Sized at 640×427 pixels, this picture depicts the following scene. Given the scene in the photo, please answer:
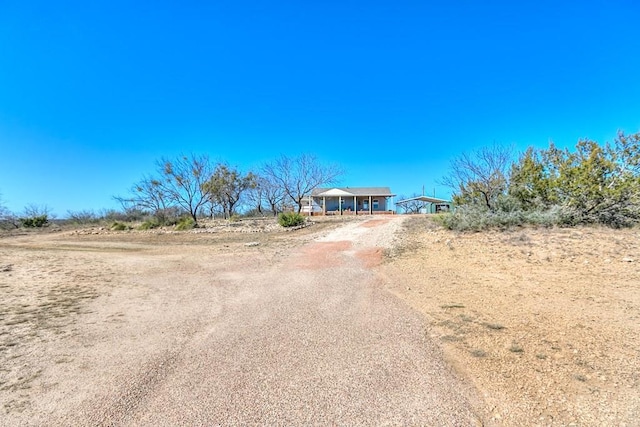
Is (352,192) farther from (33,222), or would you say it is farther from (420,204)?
(33,222)

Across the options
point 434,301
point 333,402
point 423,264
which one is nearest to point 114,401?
point 333,402

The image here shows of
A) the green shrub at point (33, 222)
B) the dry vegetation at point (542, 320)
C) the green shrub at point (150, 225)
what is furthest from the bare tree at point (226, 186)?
the dry vegetation at point (542, 320)

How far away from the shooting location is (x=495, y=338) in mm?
3449

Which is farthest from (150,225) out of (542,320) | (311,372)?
(542,320)

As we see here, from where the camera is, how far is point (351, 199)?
41625 millimetres

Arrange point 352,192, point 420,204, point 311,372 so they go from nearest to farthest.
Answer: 1. point 311,372
2. point 352,192
3. point 420,204

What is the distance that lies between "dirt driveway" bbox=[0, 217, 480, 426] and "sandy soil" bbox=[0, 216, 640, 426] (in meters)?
0.02

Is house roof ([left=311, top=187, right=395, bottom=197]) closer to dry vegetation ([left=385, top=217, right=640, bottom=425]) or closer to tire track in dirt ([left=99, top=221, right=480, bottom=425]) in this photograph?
dry vegetation ([left=385, top=217, right=640, bottom=425])

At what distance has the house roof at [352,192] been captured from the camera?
39875 mm

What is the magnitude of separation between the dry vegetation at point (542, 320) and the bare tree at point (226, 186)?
20.8 meters

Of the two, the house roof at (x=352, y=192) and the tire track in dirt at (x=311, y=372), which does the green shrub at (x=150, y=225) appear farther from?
the house roof at (x=352, y=192)

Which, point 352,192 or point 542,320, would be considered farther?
point 352,192

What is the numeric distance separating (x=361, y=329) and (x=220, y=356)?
1.61 metres

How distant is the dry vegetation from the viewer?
2354 mm
